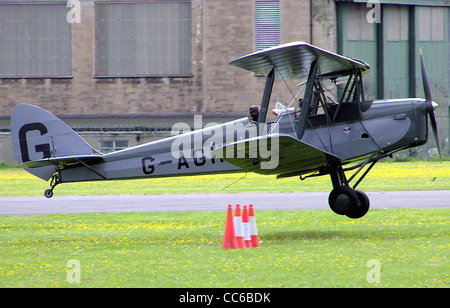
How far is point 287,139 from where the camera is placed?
10328mm

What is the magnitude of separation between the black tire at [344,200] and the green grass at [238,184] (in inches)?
360

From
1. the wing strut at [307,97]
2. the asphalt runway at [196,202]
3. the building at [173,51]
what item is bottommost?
the asphalt runway at [196,202]

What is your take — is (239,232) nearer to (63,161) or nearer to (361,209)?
(361,209)

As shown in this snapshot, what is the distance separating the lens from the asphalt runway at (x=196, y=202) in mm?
16453

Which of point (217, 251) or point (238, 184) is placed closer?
point (217, 251)

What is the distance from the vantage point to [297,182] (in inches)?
938

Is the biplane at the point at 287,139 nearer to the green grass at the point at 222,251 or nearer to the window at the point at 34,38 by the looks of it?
the green grass at the point at 222,251

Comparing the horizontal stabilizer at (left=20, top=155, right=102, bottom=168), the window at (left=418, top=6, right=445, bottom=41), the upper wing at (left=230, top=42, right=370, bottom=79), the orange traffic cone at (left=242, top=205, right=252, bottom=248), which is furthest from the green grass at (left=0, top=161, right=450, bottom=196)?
the window at (left=418, top=6, right=445, bottom=41)

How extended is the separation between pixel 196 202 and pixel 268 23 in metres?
20.2
